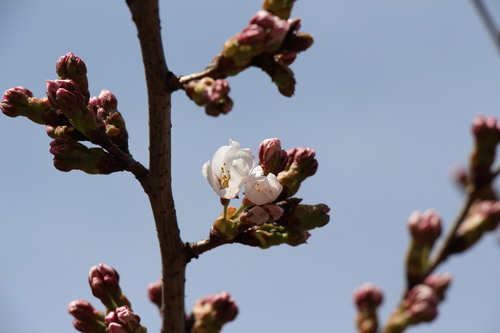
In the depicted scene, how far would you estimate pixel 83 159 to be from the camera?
337cm

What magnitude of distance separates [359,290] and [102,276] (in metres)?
1.85

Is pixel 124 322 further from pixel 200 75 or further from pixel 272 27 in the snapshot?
pixel 272 27

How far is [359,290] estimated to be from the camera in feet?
8.61

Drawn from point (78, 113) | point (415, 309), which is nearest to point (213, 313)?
point (78, 113)

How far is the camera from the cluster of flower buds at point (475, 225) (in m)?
2.33

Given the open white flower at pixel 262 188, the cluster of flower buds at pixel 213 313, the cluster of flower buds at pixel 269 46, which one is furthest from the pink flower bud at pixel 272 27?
the cluster of flower buds at pixel 213 313

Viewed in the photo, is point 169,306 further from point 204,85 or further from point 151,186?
point 204,85

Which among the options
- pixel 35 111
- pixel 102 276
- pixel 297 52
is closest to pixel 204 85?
pixel 297 52

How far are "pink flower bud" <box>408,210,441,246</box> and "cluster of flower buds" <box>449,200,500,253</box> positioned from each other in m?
0.11

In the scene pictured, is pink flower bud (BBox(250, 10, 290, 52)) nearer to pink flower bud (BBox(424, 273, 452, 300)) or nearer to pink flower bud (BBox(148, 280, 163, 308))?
pink flower bud (BBox(424, 273, 452, 300))

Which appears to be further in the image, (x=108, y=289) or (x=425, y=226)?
(x=108, y=289)

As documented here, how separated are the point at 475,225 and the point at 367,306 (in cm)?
56

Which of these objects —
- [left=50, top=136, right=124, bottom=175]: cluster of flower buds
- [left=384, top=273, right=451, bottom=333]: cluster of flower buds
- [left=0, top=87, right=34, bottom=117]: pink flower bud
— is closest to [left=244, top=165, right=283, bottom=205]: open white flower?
[left=50, top=136, right=124, bottom=175]: cluster of flower buds

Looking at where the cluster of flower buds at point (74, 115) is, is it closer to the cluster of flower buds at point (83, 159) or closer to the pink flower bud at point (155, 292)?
the cluster of flower buds at point (83, 159)
